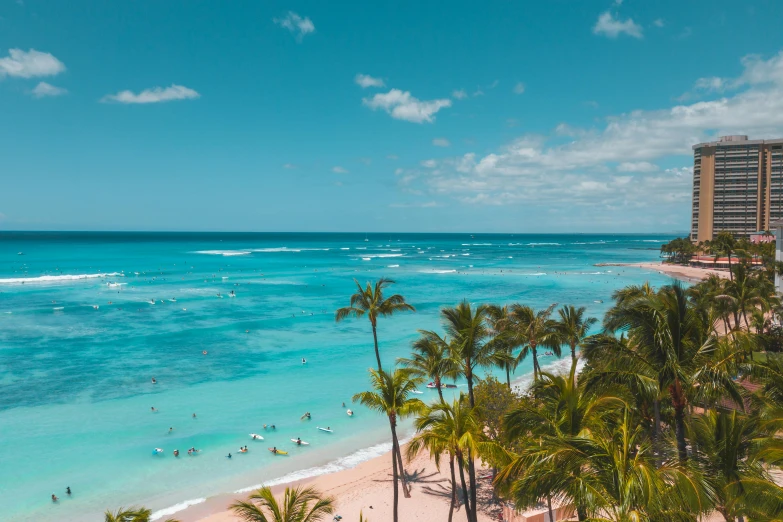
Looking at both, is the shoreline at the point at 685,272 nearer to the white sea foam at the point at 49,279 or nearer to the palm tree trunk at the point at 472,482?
the palm tree trunk at the point at 472,482

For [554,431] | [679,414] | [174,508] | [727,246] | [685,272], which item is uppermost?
[727,246]

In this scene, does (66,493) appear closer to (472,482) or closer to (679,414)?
(472,482)

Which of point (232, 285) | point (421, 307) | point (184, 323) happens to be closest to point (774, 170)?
point (421, 307)

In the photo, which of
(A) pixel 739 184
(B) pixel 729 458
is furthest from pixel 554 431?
(A) pixel 739 184

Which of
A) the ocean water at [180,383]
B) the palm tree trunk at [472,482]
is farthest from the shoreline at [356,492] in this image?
the palm tree trunk at [472,482]

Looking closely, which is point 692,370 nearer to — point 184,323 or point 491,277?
point 184,323
